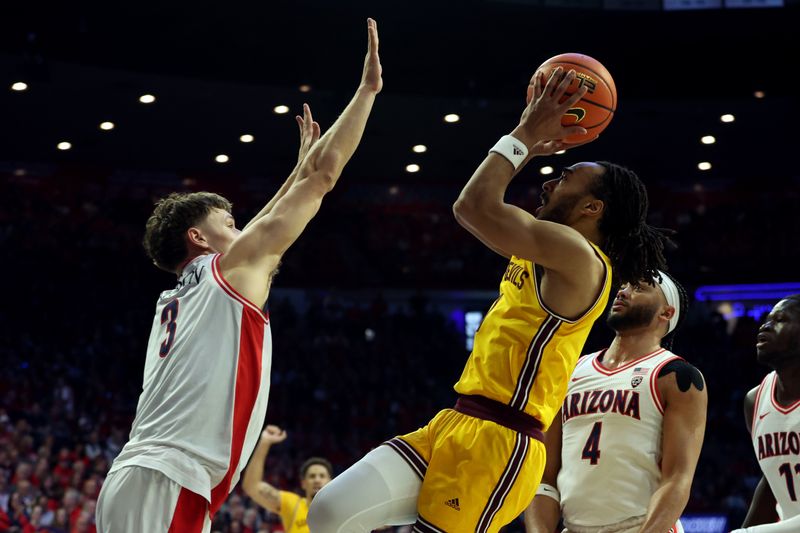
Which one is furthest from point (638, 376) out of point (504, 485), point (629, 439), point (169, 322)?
point (169, 322)

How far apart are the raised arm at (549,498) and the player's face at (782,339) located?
1.41 meters

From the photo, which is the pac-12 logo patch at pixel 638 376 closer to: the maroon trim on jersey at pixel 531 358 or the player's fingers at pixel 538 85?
the maroon trim on jersey at pixel 531 358

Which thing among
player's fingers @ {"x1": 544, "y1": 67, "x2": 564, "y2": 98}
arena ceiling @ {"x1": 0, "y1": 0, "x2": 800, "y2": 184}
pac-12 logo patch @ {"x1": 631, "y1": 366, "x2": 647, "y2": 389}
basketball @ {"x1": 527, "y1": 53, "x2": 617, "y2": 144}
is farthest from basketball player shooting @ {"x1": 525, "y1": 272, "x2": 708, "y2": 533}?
arena ceiling @ {"x1": 0, "y1": 0, "x2": 800, "y2": 184}

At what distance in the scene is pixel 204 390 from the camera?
3.57 metres

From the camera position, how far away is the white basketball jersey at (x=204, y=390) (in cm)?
351

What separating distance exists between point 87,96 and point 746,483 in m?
13.7

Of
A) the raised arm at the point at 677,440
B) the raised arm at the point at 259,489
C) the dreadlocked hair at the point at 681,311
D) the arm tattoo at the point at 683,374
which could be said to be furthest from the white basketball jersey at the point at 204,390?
the raised arm at the point at 259,489

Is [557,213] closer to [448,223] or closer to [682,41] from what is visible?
[682,41]

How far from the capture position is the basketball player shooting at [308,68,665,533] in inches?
147

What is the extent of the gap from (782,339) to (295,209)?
3.05m

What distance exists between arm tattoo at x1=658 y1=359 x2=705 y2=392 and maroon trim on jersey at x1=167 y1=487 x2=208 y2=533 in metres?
2.20

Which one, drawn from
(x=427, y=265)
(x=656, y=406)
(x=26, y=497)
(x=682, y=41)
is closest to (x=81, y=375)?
(x=26, y=497)

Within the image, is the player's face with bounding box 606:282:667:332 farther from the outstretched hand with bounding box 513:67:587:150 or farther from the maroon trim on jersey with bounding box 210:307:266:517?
the maroon trim on jersey with bounding box 210:307:266:517

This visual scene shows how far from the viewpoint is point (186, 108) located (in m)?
18.5
